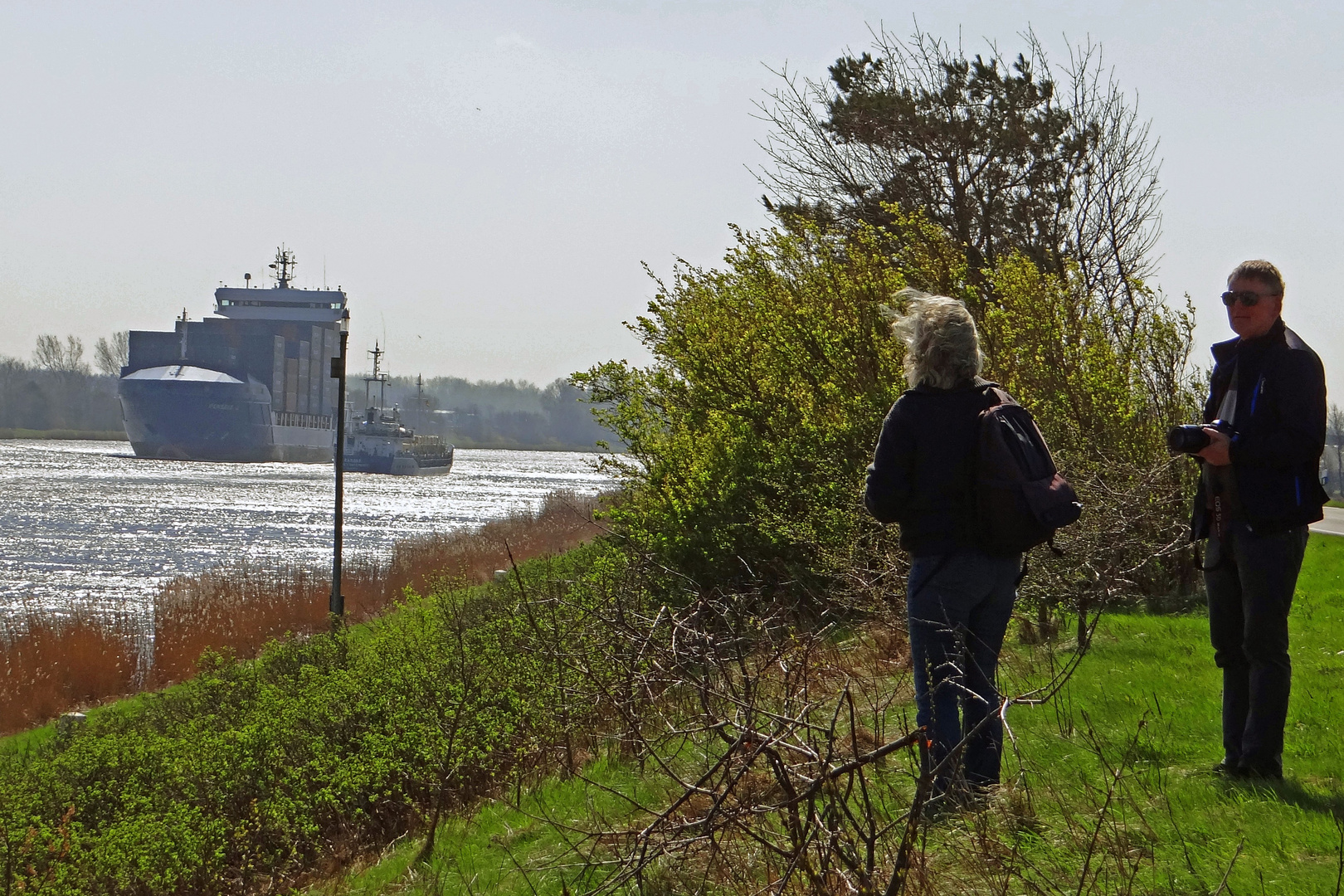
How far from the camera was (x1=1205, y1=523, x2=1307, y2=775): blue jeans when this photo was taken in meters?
3.56

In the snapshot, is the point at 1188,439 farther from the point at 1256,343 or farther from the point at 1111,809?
the point at 1111,809

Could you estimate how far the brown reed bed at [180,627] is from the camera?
1422 centimetres

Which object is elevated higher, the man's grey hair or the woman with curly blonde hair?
the man's grey hair

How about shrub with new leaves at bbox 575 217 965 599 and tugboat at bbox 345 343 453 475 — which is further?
tugboat at bbox 345 343 453 475

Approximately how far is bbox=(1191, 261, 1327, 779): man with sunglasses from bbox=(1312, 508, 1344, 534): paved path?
12.0 metres

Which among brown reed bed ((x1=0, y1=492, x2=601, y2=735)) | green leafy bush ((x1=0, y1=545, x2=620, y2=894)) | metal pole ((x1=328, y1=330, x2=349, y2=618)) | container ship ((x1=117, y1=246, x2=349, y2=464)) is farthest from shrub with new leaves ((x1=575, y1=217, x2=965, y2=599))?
container ship ((x1=117, y1=246, x2=349, y2=464))

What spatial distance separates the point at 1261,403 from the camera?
3584 millimetres

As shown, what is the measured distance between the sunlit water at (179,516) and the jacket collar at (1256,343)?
373 inches

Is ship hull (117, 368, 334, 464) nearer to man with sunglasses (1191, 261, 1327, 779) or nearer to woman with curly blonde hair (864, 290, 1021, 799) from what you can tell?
woman with curly blonde hair (864, 290, 1021, 799)

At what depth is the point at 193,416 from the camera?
10531cm

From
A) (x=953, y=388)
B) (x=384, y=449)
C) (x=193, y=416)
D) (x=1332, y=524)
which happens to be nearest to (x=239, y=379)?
(x=193, y=416)

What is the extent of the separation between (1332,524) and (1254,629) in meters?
16.2

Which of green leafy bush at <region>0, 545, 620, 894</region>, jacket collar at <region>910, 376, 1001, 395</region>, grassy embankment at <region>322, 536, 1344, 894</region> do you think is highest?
jacket collar at <region>910, 376, 1001, 395</region>

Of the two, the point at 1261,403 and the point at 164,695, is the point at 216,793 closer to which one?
the point at 164,695
